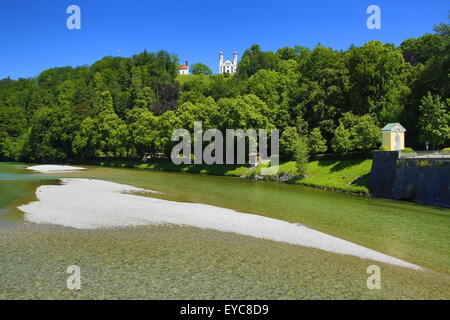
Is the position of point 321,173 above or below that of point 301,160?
below

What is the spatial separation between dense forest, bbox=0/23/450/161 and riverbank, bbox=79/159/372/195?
303 cm

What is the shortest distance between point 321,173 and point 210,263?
1573 inches

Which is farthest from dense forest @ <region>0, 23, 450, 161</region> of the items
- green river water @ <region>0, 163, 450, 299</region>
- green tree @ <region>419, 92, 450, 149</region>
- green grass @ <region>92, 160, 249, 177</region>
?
green river water @ <region>0, 163, 450, 299</region>

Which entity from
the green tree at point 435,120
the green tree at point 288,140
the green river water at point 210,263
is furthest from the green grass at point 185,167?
the green river water at point 210,263

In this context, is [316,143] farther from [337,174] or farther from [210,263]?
[210,263]

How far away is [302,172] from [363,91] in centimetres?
1926

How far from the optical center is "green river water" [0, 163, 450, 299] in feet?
45.0

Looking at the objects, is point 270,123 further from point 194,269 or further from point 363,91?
point 194,269

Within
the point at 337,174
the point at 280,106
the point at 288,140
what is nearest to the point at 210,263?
the point at 337,174

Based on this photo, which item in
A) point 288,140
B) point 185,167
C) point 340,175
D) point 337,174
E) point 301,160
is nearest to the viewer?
point 340,175

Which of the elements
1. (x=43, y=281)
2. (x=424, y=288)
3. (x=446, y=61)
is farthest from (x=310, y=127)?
(x=43, y=281)

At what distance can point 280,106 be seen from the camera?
74.5 meters

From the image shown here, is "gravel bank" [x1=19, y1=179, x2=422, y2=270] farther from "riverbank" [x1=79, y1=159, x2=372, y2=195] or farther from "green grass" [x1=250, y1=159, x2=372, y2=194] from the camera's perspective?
"riverbank" [x1=79, y1=159, x2=372, y2=195]

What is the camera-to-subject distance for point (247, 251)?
18.7 m
